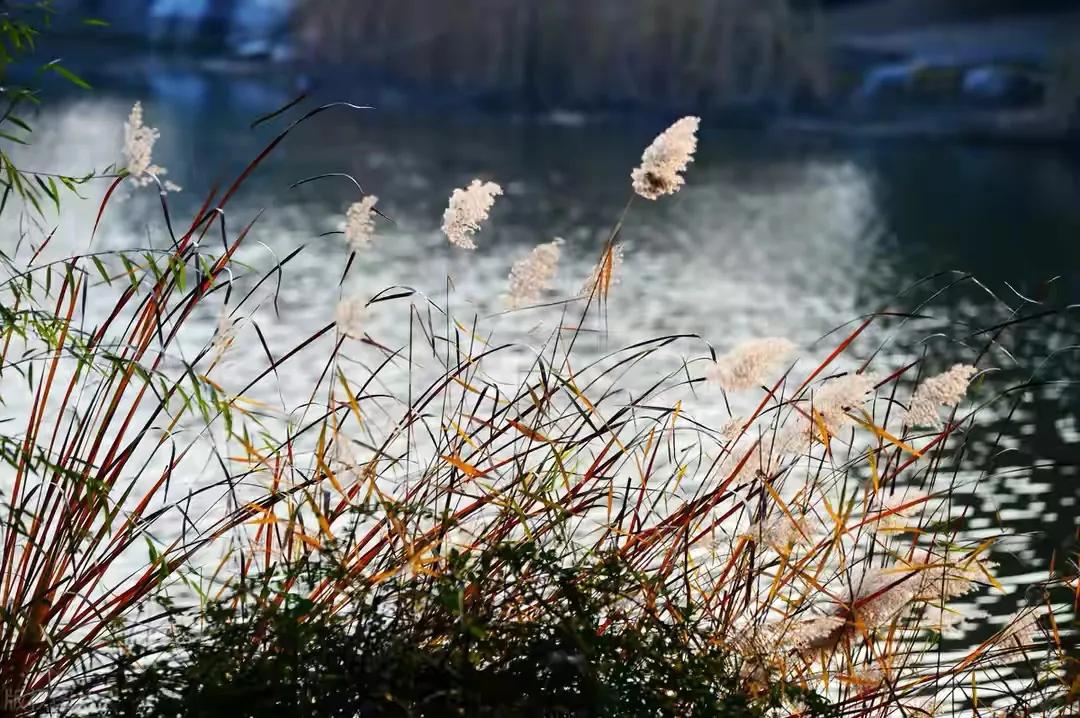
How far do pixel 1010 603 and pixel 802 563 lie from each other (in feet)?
6.06

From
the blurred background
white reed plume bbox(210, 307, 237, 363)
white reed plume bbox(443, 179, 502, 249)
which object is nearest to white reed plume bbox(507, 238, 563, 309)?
white reed plume bbox(443, 179, 502, 249)

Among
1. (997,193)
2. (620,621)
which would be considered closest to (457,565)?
(620,621)

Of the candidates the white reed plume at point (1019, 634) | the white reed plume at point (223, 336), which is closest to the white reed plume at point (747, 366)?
the white reed plume at point (1019, 634)

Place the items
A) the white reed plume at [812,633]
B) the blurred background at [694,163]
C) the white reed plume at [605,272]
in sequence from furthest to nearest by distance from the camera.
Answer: the blurred background at [694,163], the white reed plume at [605,272], the white reed plume at [812,633]

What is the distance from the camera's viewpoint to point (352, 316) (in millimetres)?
1670

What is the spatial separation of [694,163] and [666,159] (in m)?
14.2

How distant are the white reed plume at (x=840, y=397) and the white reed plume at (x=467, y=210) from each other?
41cm

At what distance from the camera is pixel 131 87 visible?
20.3m

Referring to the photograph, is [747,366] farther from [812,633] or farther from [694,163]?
[694,163]

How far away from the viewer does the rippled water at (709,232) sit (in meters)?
5.69

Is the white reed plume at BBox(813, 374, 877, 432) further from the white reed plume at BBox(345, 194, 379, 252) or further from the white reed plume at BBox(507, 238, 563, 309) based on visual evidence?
the white reed plume at BBox(345, 194, 379, 252)

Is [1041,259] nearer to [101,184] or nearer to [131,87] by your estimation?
[101,184]

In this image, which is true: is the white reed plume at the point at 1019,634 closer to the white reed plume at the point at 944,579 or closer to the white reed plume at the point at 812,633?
the white reed plume at the point at 944,579

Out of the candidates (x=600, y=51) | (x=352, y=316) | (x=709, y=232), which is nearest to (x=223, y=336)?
(x=352, y=316)
